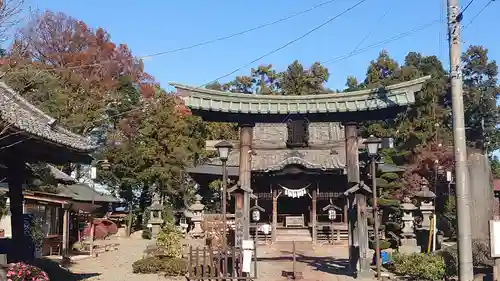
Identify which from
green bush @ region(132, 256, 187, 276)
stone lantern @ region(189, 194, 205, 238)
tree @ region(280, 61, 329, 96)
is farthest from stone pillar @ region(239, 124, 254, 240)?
tree @ region(280, 61, 329, 96)

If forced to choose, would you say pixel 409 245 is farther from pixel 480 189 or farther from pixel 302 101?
pixel 480 189

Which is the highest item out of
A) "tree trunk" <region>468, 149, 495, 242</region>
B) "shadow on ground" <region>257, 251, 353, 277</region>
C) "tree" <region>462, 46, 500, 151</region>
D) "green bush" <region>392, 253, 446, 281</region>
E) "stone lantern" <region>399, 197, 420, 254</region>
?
"tree" <region>462, 46, 500, 151</region>

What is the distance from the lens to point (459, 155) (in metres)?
11.2

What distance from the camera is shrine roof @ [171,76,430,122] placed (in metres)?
17.5

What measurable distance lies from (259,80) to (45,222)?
1303 inches

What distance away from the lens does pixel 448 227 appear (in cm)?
3030

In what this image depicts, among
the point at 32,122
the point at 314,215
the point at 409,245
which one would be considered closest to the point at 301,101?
the point at 32,122

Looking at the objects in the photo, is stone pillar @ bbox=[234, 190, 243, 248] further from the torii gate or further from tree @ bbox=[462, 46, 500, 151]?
tree @ bbox=[462, 46, 500, 151]

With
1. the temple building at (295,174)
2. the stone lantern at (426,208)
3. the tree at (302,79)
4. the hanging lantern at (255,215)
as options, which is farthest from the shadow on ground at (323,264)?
the tree at (302,79)

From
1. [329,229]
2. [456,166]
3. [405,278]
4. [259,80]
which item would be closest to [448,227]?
[329,229]

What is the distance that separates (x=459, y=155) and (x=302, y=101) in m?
7.63

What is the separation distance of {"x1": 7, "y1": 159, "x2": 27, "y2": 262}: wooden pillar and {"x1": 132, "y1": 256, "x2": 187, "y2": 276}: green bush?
16.0 feet

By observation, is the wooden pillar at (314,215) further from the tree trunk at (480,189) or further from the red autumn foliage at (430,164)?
the tree trunk at (480,189)

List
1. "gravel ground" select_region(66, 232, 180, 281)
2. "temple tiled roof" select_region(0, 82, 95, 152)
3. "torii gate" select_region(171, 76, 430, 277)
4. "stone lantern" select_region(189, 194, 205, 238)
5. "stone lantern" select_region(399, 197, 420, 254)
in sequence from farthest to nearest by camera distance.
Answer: "stone lantern" select_region(189, 194, 205, 238)
"stone lantern" select_region(399, 197, 420, 254)
"gravel ground" select_region(66, 232, 180, 281)
"torii gate" select_region(171, 76, 430, 277)
"temple tiled roof" select_region(0, 82, 95, 152)
